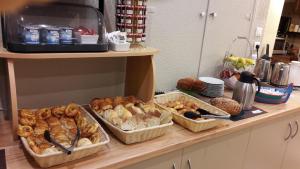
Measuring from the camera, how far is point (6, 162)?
787mm

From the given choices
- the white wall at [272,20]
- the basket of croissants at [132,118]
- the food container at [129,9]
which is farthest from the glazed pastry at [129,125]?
the white wall at [272,20]

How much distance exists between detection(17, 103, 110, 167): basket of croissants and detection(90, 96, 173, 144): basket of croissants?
0.21ft

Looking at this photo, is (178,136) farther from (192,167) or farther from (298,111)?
(298,111)

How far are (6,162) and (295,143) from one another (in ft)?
5.73

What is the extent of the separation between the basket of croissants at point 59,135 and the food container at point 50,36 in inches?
11.1

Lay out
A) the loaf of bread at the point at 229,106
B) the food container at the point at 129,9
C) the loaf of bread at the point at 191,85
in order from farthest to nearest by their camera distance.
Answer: the loaf of bread at the point at 191,85, the loaf of bread at the point at 229,106, the food container at the point at 129,9

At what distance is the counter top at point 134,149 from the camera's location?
811 millimetres

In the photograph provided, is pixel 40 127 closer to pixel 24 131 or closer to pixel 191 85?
pixel 24 131

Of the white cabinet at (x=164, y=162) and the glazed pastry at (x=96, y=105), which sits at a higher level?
the glazed pastry at (x=96, y=105)

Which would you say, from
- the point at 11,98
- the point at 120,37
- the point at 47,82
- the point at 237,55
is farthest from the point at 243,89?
the point at 11,98

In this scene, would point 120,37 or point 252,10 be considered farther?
point 252,10

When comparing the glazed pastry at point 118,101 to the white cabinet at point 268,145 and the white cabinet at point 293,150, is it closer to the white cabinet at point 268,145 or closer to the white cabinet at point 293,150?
the white cabinet at point 268,145

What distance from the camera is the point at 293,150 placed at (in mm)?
1781

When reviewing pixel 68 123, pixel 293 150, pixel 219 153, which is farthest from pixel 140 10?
pixel 293 150
